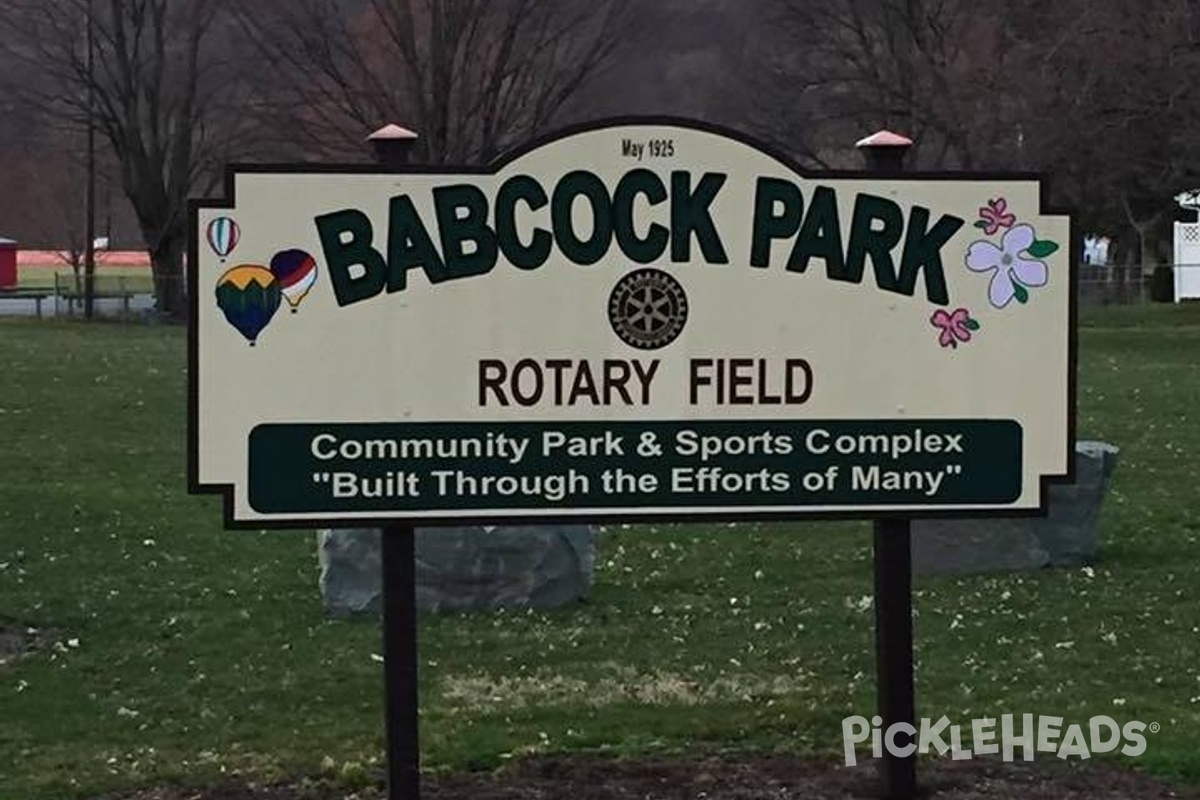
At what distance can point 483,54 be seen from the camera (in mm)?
44594

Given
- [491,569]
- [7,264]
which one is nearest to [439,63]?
[491,569]

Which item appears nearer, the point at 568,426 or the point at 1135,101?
the point at 568,426

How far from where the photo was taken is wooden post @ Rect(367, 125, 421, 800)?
18.8 ft

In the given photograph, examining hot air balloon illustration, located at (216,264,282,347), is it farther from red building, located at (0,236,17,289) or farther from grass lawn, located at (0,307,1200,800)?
red building, located at (0,236,17,289)

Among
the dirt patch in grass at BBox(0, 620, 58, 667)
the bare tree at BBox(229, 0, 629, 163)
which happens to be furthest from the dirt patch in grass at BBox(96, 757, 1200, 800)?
the bare tree at BBox(229, 0, 629, 163)

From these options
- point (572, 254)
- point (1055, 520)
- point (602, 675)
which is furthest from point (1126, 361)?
point (572, 254)

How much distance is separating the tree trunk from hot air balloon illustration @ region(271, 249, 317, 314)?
39.9 meters

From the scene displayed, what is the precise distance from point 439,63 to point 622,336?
38.0m

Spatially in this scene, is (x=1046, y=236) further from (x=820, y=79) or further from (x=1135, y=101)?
(x=820, y=79)

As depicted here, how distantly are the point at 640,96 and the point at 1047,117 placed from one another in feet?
49.5

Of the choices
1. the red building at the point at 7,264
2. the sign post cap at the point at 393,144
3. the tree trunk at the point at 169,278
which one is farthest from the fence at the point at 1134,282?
the sign post cap at the point at 393,144

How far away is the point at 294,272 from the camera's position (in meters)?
5.64

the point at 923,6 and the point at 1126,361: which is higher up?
the point at 923,6

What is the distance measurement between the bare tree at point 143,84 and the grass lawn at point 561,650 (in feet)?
125
